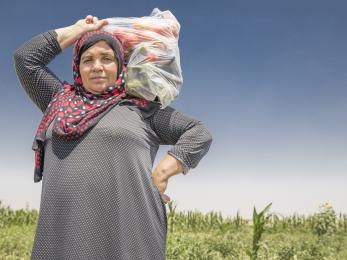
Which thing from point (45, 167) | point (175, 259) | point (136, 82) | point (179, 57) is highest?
point (179, 57)

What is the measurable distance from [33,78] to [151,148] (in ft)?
2.32

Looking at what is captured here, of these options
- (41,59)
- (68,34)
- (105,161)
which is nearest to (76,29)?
(68,34)

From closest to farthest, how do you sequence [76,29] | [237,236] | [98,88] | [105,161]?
1. [105,161]
2. [98,88]
3. [76,29]
4. [237,236]

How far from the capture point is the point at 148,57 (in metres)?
2.41

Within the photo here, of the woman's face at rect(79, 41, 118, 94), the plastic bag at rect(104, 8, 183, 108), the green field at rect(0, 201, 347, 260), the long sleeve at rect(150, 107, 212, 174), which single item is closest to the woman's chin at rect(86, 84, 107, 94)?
the woman's face at rect(79, 41, 118, 94)

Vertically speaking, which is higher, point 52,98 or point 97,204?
point 52,98

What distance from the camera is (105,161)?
2.25m

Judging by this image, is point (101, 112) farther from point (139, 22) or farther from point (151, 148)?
point (139, 22)

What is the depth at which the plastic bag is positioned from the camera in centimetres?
239

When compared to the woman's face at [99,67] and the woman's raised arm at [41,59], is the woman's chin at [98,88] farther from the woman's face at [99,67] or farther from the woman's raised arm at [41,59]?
the woman's raised arm at [41,59]

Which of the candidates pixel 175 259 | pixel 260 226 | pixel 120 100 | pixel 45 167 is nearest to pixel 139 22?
pixel 120 100

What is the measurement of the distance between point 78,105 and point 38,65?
419 millimetres

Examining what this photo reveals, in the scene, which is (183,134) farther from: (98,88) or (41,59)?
(41,59)

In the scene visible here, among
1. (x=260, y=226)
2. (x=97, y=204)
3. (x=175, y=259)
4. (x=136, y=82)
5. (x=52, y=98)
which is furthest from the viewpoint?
(x=260, y=226)
